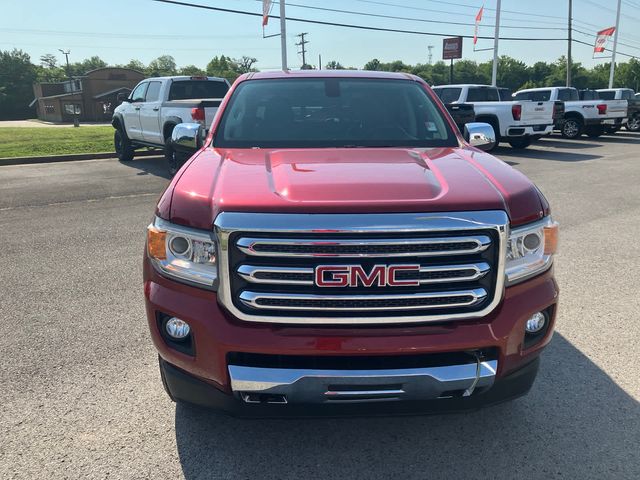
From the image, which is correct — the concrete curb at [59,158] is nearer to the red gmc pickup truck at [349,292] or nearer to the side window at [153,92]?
the side window at [153,92]

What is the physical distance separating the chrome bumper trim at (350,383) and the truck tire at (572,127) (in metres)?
19.9

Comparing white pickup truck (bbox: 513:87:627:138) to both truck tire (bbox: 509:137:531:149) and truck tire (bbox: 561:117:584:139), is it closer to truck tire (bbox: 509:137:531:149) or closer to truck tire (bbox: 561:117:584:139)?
truck tire (bbox: 561:117:584:139)

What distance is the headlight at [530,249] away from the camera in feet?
7.38

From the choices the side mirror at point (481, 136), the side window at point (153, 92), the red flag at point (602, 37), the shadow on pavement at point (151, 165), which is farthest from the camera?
the red flag at point (602, 37)

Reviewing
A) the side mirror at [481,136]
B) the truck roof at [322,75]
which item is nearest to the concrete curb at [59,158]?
the truck roof at [322,75]

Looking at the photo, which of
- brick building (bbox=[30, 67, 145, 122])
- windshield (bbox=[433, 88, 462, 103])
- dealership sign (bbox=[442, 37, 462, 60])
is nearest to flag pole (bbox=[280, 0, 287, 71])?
windshield (bbox=[433, 88, 462, 103])

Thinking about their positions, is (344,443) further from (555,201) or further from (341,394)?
(555,201)

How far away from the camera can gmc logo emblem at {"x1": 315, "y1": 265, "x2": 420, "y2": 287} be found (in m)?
2.07

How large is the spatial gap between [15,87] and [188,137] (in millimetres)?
93225

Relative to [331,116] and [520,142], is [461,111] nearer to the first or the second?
[331,116]

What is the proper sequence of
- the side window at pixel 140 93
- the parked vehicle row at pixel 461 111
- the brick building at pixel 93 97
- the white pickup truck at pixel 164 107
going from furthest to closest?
the brick building at pixel 93 97 → the side window at pixel 140 93 → the white pickup truck at pixel 164 107 → the parked vehicle row at pixel 461 111

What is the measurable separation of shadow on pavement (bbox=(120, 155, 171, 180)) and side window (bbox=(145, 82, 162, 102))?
59.3 inches

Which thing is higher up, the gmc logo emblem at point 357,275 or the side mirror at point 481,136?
the side mirror at point 481,136

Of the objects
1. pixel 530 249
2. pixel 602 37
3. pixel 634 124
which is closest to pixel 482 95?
pixel 634 124
